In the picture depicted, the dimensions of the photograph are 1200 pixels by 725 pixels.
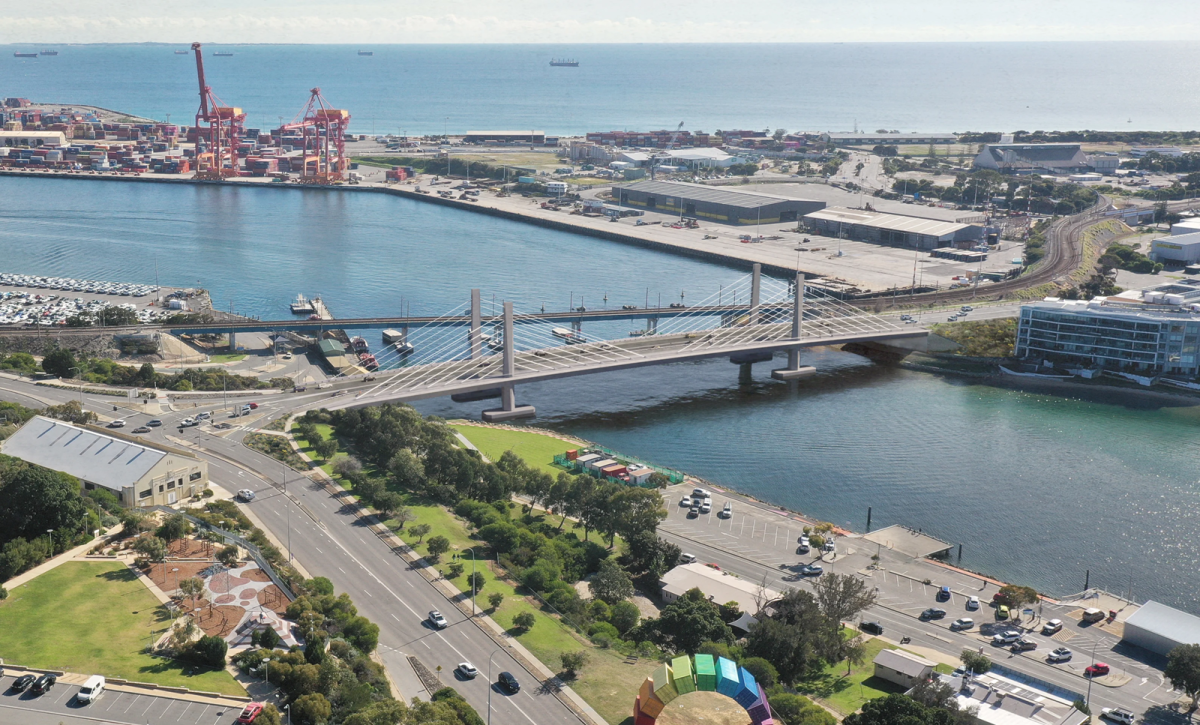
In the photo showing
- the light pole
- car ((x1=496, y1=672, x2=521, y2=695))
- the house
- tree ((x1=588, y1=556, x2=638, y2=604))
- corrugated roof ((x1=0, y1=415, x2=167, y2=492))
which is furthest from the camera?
corrugated roof ((x1=0, y1=415, x2=167, y2=492))

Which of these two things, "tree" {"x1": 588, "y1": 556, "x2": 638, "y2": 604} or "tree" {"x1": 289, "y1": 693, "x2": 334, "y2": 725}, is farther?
"tree" {"x1": 588, "y1": 556, "x2": 638, "y2": 604}

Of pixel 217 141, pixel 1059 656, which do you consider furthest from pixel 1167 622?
pixel 217 141

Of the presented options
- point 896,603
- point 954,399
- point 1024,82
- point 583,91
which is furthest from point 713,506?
point 1024,82

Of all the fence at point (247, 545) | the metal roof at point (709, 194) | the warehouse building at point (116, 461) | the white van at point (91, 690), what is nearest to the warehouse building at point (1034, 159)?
the metal roof at point (709, 194)

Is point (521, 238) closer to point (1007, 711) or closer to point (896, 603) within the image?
point (896, 603)

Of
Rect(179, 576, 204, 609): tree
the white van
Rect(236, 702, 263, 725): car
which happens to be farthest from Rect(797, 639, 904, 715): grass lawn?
the white van

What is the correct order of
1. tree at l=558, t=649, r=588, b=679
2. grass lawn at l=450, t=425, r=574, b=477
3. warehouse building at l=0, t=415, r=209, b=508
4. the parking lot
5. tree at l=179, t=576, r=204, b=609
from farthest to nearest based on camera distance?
1. grass lawn at l=450, t=425, r=574, b=477
2. warehouse building at l=0, t=415, r=209, b=508
3. tree at l=179, t=576, r=204, b=609
4. tree at l=558, t=649, r=588, b=679
5. the parking lot

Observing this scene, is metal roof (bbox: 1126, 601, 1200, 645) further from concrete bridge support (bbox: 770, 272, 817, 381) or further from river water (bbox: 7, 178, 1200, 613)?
concrete bridge support (bbox: 770, 272, 817, 381)
